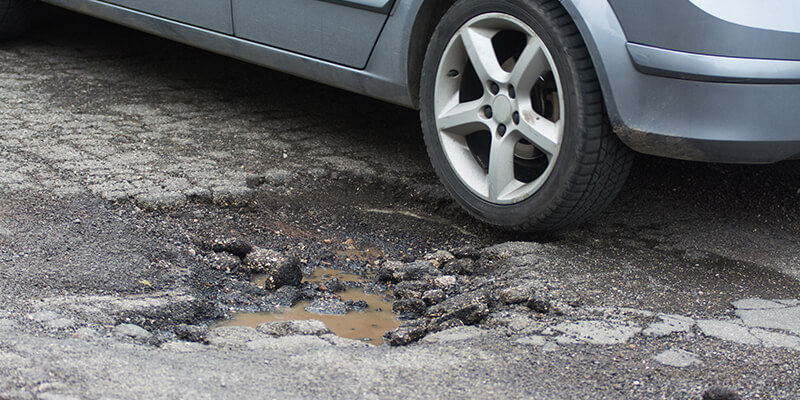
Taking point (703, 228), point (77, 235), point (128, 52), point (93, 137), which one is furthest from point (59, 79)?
point (703, 228)

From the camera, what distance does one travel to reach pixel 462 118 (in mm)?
3197

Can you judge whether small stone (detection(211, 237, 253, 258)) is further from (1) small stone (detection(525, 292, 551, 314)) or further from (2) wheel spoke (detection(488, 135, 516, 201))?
(1) small stone (detection(525, 292, 551, 314))

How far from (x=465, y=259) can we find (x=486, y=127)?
48 centimetres

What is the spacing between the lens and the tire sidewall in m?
2.84

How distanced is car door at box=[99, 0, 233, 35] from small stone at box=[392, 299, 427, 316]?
67.8 inches

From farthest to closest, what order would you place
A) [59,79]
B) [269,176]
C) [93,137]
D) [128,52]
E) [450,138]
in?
1. [128,52]
2. [59,79]
3. [93,137]
4. [269,176]
5. [450,138]

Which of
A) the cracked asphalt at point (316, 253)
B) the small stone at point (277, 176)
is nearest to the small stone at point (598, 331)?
the cracked asphalt at point (316, 253)

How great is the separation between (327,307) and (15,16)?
12.7 ft

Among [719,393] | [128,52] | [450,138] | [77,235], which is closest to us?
[719,393]

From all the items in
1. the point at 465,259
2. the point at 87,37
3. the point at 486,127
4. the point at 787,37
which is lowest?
the point at 87,37

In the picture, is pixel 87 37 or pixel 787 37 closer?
pixel 787 37

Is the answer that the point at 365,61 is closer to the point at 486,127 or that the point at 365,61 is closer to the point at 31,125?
the point at 486,127

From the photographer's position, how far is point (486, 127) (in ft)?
10.3

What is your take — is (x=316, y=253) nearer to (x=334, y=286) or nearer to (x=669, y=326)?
(x=334, y=286)
